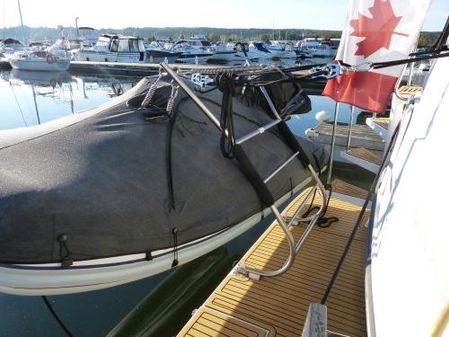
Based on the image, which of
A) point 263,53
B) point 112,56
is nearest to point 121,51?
point 112,56

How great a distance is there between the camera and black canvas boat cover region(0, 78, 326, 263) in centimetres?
294

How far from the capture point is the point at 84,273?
3086mm

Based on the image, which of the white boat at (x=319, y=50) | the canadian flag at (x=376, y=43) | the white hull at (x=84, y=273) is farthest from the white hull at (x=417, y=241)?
the white boat at (x=319, y=50)

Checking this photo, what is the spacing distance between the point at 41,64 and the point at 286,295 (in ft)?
103

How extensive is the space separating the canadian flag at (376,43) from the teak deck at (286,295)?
1785 mm

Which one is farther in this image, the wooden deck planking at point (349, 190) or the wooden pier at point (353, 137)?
the wooden pier at point (353, 137)

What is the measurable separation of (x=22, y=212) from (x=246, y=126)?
288cm

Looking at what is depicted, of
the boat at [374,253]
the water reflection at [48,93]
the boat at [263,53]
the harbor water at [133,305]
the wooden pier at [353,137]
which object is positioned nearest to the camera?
the boat at [374,253]

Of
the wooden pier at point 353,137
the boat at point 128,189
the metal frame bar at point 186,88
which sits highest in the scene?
the metal frame bar at point 186,88

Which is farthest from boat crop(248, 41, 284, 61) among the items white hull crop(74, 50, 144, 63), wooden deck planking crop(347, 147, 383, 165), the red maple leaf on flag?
the red maple leaf on flag

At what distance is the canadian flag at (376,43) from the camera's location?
401cm

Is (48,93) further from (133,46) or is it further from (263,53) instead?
(263,53)

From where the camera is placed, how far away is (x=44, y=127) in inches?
166

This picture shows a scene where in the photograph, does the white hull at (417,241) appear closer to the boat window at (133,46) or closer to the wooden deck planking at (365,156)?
the wooden deck planking at (365,156)
